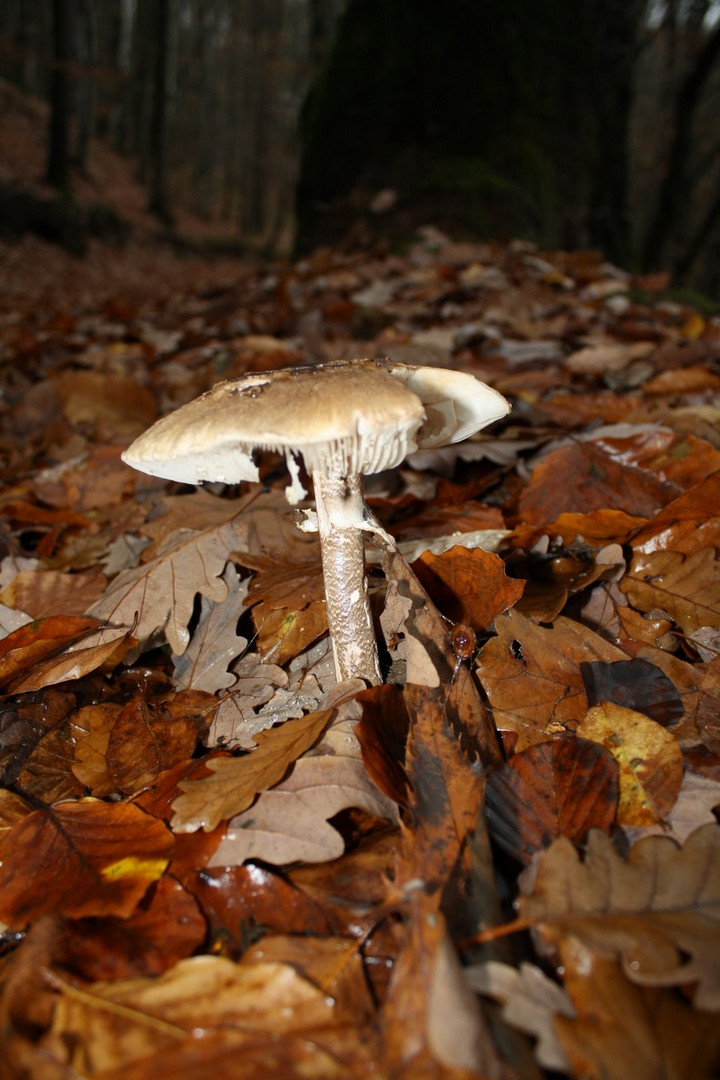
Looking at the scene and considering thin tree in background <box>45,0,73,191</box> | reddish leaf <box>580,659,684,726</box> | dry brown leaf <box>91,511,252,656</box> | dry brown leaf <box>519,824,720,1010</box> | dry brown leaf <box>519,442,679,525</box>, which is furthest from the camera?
thin tree in background <box>45,0,73,191</box>

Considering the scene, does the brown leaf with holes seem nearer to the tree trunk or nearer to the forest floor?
the forest floor

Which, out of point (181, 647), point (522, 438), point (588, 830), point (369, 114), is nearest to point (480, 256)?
point (369, 114)

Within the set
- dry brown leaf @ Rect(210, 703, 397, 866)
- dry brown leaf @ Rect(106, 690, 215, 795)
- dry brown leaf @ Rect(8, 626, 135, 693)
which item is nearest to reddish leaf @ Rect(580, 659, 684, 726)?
dry brown leaf @ Rect(210, 703, 397, 866)

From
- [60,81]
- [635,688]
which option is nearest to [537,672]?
[635,688]

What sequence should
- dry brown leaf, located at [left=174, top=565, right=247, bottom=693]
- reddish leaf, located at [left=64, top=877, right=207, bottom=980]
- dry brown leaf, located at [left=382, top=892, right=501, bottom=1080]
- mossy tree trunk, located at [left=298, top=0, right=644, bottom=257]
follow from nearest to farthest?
dry brown leaf, located at [left=382, top=892, right=501, bottom=1080]
reddish leaf, located at [left=64, top=877, right=207, bottom=980]
dry brown leaf, located at [left=174, top=565, right=247, bottom=693]
mossy tree trunk, located at [left=298, top=0, right=644, bottom=257]

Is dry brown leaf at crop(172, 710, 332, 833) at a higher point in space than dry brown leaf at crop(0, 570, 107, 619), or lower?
higher

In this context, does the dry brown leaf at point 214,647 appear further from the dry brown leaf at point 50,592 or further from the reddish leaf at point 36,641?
the dry brown leaf at point 50,592

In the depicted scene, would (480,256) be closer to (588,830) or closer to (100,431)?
(100,431)

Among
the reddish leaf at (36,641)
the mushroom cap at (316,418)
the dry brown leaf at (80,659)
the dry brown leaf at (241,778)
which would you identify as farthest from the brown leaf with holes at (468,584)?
the reddish leaf at (36,641)

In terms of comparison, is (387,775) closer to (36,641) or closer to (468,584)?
(468,584)
